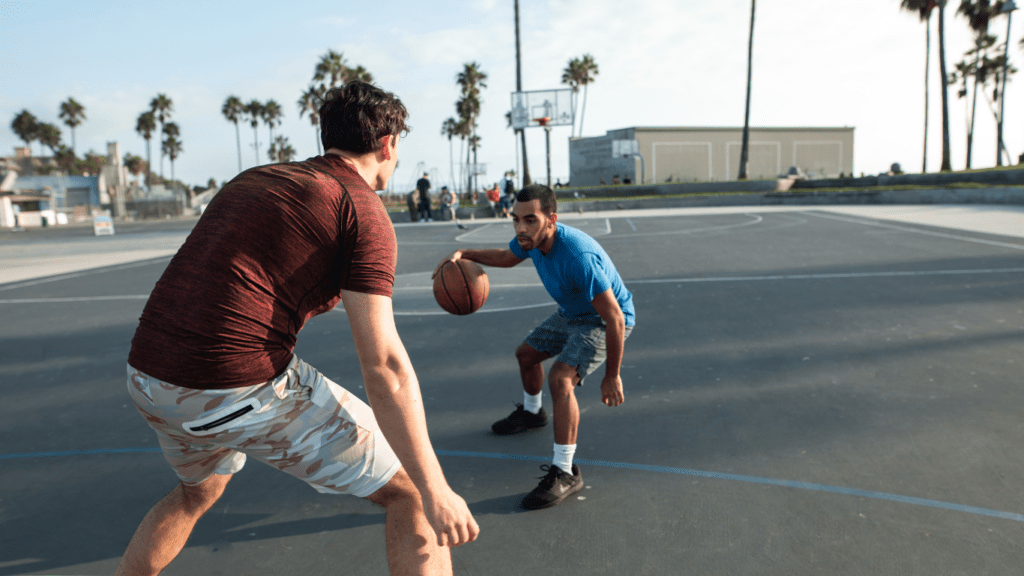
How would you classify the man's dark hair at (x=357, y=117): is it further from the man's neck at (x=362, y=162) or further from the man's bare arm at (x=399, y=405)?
the man's bare arm at (x=399, y=405)

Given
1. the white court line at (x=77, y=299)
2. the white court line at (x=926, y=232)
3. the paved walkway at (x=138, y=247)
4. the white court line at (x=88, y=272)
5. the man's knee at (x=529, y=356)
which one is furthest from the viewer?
the paved walkway at (x=138, y=247)

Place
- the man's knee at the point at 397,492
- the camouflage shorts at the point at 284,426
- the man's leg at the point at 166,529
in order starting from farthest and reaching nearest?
the man's leg at the point at 166,529 < the man's knee at the point at 397,492 < the camouflage shorts at the point at 284,426

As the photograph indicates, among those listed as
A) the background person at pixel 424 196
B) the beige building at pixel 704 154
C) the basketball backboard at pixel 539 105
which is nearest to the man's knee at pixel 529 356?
the background person at pixel 424 196

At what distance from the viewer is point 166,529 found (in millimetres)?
2262

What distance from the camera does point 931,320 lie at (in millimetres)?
7035

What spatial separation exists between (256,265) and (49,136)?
9644cm

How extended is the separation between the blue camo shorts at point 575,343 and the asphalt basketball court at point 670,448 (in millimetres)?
632

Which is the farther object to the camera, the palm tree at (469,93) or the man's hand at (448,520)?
the palm tree at (469,93)

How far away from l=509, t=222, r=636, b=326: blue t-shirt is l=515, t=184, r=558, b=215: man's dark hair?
0.13 m

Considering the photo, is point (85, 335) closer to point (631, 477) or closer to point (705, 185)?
point (631, 477)

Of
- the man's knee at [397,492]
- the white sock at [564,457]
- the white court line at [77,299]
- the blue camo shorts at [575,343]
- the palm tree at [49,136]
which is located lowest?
the white sock at [564,457]

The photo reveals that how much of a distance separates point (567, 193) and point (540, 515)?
4148cm

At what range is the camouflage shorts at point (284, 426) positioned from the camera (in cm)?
190

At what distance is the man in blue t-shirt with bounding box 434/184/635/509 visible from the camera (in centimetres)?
352
